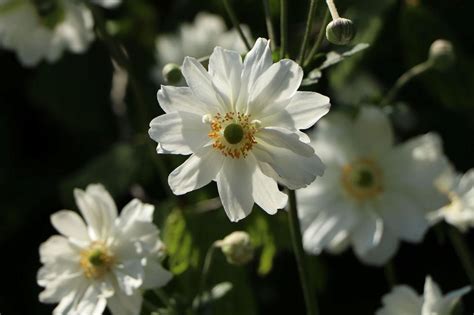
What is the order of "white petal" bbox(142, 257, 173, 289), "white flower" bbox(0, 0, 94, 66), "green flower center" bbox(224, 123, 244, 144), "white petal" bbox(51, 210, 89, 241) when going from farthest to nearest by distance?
"white flower" bbox(0, 0, 94, 66), "white petal" bbox(51, 210, 89, 241), "white petal" bbox(142, 257, 173, 289), "green flower center" bbox(224, 123, 244, 144)

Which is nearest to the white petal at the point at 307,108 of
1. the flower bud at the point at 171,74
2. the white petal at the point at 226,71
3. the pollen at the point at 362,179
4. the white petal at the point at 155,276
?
the white petal at the point at 226,71

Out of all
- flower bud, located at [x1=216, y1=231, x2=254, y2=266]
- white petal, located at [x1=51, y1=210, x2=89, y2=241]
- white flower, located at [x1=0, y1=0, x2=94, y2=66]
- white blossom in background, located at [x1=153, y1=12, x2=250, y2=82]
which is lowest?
flower bud, located at [x1=216, y1=231, x2=254, y2=266]

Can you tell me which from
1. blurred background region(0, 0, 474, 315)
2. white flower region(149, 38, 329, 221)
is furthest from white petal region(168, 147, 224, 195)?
blurred background region(0, 0, 474, 315)

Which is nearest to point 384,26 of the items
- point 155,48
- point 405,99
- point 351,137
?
point 405,99

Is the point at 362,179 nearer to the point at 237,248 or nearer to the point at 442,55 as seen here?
the point at 442,55

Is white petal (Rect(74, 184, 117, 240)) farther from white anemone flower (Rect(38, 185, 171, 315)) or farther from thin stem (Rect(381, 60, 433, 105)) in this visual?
thin stem (Rect(381, 60, 433, 105))

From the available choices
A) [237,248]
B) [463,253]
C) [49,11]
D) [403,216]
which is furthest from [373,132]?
[49,11]

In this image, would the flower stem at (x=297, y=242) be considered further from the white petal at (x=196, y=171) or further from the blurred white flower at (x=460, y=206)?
the blurred white flower at (x=460, y=206)
